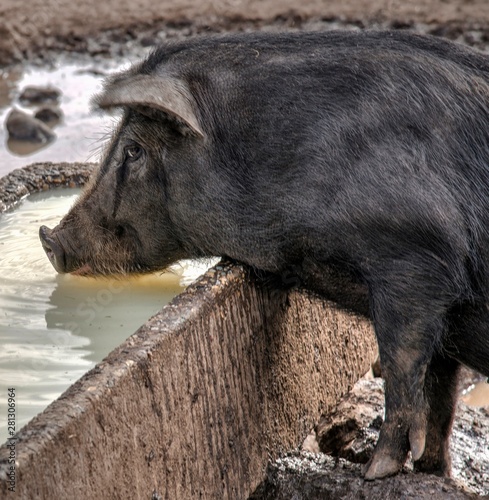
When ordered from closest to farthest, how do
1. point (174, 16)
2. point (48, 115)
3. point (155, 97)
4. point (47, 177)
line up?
point (155, 97) < point (47, 177) < point (48, 115) < point (174, 16)

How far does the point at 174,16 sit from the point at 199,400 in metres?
7.08

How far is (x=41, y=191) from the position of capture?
15.8 feet

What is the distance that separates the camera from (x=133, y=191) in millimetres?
3408

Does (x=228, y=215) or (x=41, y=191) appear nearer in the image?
(x=228, y=215)

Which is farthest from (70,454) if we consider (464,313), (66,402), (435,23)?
(435,23)

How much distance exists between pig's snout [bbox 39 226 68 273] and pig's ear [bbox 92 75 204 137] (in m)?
0.53

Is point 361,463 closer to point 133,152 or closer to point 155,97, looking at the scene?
point 133,152

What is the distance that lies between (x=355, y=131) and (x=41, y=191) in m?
2.14

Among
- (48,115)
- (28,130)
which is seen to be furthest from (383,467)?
(48,115)

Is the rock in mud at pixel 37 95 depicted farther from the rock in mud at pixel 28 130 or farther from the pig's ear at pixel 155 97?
the pig's ear at pixel 155 97

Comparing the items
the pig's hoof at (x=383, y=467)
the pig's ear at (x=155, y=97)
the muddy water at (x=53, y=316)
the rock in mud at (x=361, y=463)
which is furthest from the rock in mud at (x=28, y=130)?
the pig's hoof at (x=383, y=467)

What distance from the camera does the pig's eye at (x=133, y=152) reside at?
338 centimetres

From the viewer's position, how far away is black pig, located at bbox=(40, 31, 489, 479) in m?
2.96

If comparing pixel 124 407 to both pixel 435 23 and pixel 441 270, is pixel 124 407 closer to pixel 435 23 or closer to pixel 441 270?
pixel 441 270
